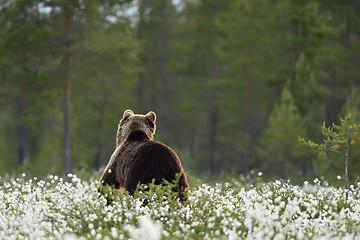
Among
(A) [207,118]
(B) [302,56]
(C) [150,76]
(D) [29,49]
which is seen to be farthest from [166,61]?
(D) [29,49]

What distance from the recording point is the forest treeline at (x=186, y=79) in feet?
76.9

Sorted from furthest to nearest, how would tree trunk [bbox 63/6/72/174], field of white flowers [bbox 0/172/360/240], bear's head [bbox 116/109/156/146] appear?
tree trunk [bbox 63/6/72/174] < bear's head [bbox 116/109/156/146] < field of white flowers [bbox 0/172/360/240]

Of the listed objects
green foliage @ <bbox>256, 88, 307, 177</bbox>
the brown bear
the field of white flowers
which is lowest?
the field of white flowers

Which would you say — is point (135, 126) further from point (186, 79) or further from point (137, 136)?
point (186, 79)

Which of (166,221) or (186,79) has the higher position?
(186,79)

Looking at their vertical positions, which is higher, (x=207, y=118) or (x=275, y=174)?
(x=207, y=118)

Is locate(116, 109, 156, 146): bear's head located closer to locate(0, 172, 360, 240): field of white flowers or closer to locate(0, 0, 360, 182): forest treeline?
locate(0, 172, 360, 240): field of white flowers

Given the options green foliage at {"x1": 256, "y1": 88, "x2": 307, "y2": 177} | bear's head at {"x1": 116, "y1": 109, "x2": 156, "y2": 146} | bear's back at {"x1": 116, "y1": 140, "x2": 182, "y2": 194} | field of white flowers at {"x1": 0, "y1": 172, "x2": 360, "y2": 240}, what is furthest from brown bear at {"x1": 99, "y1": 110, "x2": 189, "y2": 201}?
green foliage at {"x1": 256, "y1": 88, "x2": 307, "y2": 177}

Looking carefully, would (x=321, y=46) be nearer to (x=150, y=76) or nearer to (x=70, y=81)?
(x=70, y=81)

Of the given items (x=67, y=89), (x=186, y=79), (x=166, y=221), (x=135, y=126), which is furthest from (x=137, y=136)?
(x=186, y=79)

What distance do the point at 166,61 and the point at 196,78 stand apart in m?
3.80

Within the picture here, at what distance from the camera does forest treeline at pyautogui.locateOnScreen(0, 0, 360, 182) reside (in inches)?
923

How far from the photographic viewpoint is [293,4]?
29.1 meters

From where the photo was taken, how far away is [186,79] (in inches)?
1644
